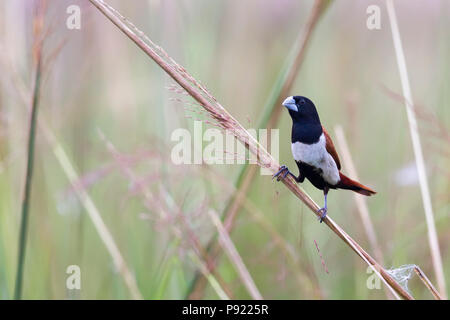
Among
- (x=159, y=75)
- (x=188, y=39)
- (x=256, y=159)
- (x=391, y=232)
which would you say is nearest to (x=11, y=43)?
(x=159, y=75)

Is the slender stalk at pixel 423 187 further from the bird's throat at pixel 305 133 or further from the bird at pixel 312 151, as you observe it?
the bird's throat at pixel 305 133

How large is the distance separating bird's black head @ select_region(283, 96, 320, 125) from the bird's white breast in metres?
0.07

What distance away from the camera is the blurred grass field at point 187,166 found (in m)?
2.11

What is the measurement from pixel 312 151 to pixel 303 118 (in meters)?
0.10

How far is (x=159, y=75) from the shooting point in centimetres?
250

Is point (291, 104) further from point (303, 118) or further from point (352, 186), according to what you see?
point (352, 186)

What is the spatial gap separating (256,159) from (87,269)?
1.48m

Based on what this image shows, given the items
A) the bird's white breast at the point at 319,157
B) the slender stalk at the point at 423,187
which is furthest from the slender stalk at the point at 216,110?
the slender stalk at the point at 423,187

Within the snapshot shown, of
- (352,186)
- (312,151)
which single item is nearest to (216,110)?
(312,151)

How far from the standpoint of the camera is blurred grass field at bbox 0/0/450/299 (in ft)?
6.92

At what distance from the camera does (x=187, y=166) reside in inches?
81.7

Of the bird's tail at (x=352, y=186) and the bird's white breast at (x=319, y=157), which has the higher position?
the bird's white breast at (x=319, y=157)

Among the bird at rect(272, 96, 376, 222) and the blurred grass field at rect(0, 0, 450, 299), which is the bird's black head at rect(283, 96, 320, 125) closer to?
the bird at rect(272, 96, 376, 222)

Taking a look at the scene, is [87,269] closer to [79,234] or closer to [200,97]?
[79,234]
